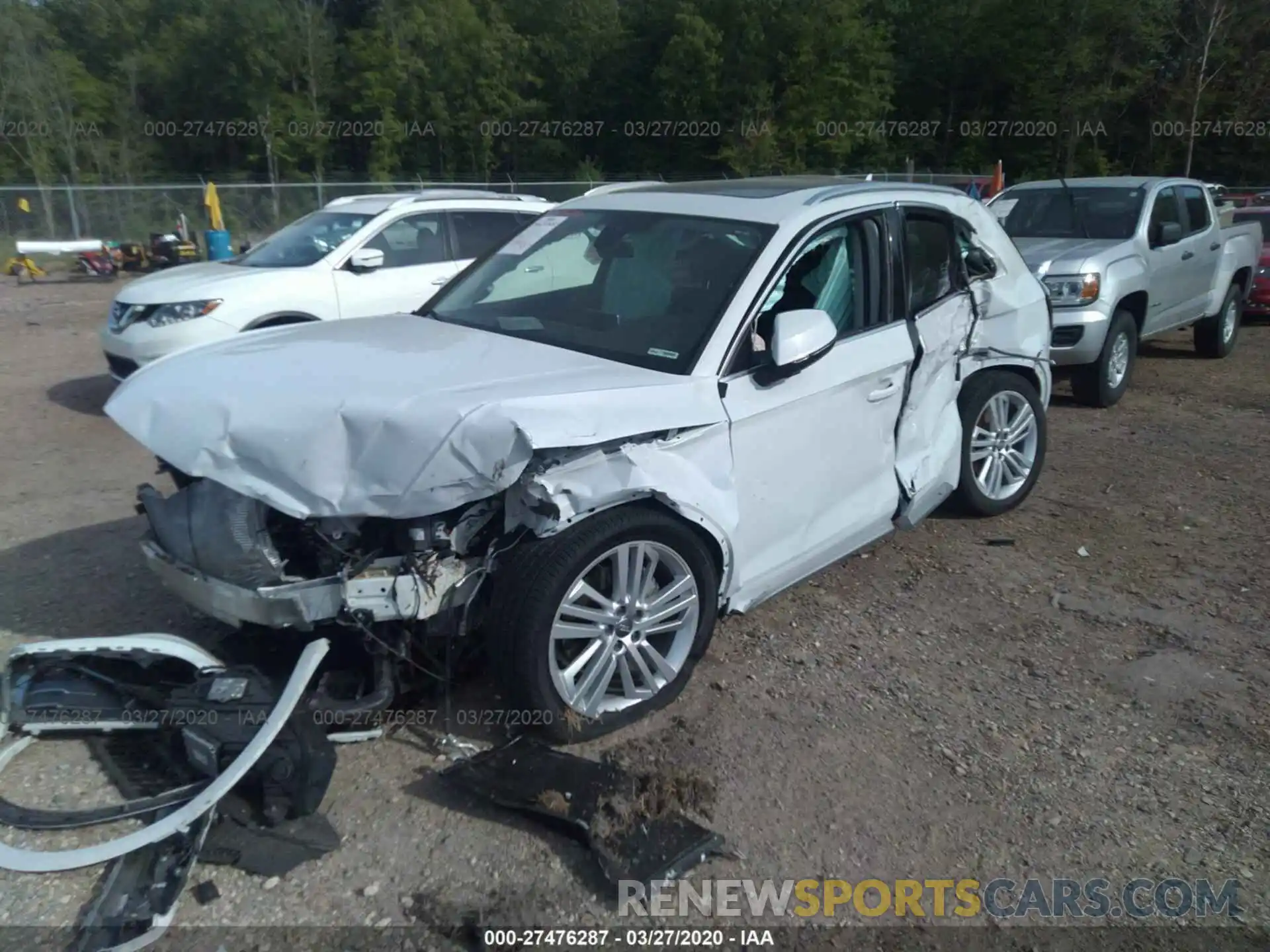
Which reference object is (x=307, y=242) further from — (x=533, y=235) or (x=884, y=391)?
(x=884, y=391)

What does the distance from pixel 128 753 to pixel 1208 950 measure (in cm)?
340

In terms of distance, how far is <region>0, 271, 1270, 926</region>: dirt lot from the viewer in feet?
10.0

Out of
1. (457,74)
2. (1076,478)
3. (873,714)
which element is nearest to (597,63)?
(457,74)

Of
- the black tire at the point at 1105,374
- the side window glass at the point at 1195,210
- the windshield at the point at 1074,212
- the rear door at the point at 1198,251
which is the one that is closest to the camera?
the black tire at the point at 1105,374

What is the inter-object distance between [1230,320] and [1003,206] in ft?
9.50

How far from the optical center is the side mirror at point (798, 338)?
12.4ft

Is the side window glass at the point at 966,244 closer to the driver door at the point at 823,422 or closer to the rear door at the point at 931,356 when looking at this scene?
the rear door at the point at 931,356

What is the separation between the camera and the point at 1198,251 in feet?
32.3

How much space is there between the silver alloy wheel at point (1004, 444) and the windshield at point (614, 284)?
194cm

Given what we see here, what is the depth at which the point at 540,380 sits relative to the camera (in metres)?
3.56

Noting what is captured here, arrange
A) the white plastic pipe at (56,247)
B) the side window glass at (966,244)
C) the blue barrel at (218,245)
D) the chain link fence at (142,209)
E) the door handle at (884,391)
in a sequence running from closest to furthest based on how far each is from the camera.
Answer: the door handle at (884,391), the side window glass at (966,244), the blue barrel at (218,245), the white plastic pipe at (56,247), the chain link fence at (142,209)

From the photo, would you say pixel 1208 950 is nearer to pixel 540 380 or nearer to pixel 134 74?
pixel 540 380

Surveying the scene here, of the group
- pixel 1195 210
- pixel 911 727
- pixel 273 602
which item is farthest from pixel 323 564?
pixel 1195 210

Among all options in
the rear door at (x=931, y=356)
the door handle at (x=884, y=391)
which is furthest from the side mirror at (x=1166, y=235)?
the door handle at (x=884, y=391)
